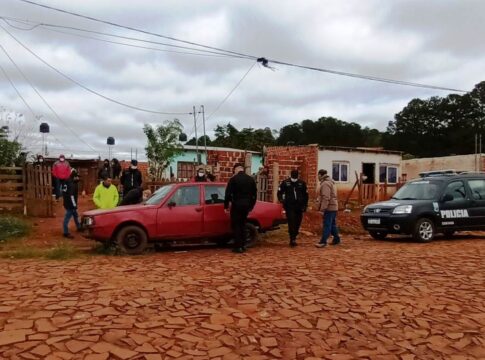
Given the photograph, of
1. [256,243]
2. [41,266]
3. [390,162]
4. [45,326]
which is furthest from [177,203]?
[390,162]

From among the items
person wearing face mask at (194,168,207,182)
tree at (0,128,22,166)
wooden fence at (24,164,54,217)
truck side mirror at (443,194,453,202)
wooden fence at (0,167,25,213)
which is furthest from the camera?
tree at (0,128,22,166)

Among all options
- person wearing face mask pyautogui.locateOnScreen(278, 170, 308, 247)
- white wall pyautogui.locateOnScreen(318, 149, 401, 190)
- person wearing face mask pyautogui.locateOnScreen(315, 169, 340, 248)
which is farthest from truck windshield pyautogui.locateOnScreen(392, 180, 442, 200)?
white wall pyautogui.locateOnScreen(318, 149, 401, 190)

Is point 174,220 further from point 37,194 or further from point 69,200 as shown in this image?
point 37,194

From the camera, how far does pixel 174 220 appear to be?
10.2 meters

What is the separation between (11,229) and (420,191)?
32.9 ft

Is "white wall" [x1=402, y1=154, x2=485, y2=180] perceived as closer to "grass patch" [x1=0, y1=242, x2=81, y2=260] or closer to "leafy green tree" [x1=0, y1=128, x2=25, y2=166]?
"leafy green tree" [x1=0, y1=128, x2=25, y2=166]

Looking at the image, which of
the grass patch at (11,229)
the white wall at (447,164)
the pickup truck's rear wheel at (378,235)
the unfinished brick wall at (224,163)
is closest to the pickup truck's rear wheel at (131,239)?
the grass patch at (11,229)

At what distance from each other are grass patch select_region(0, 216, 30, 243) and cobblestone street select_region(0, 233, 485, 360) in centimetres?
356

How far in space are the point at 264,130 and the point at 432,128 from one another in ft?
88.1

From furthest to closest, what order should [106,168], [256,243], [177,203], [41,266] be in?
[106,168] < [256,243] < [177,203] < [41,266]

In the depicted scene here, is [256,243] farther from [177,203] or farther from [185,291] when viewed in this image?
[185,291]

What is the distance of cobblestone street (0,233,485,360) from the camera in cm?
456

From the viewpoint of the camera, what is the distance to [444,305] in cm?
599

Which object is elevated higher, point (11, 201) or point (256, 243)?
point (11, 201)
